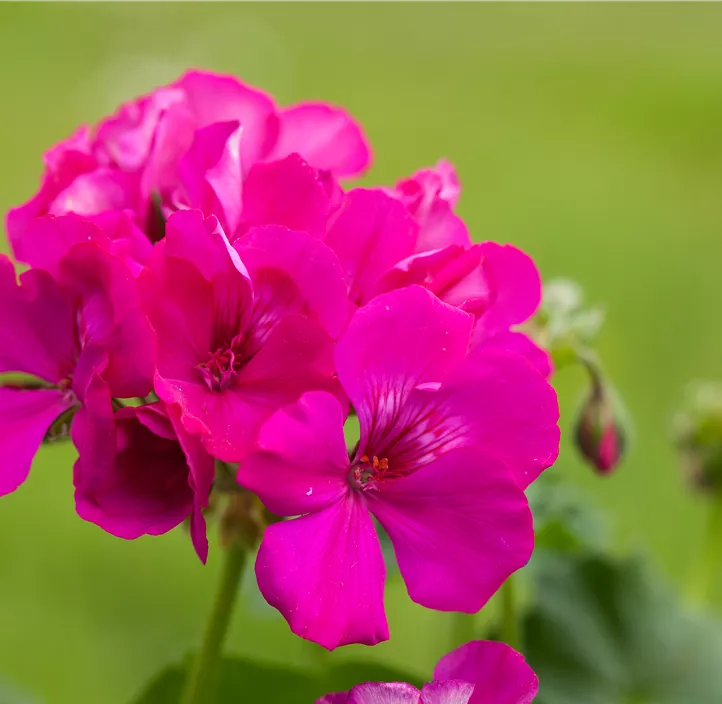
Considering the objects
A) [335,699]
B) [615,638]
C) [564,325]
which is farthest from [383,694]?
[615,638]

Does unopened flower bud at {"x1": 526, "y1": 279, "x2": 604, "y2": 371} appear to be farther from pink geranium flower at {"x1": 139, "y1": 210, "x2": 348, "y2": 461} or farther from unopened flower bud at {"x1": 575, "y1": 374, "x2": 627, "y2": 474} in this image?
pink geranium flower at {"x1": 139, "y1": 210, "x2": 348, "y2": 461}

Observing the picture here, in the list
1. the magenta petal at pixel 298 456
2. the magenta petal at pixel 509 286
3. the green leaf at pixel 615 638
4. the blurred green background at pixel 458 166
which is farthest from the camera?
the blurred green background at pixel 458 166

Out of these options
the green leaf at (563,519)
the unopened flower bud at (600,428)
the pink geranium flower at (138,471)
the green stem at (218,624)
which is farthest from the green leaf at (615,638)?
the pink geranium flower at (138,471)

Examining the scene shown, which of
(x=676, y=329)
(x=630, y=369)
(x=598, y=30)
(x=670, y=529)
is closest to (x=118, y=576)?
(x=670, y=529)

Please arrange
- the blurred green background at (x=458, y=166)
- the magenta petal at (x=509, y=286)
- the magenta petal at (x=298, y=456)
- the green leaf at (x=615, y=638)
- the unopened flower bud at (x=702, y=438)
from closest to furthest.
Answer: the magenta petal at (x=298, y=456), the magenta petal at (x=509, y=286), the green leaf at (x=615, y=638), the unopened flower bud at (x=702, y=438), the blurred green background at (x=458, y=166)

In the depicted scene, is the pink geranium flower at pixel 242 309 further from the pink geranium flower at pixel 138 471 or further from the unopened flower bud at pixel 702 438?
the unopened flower bud at pixel 702 438

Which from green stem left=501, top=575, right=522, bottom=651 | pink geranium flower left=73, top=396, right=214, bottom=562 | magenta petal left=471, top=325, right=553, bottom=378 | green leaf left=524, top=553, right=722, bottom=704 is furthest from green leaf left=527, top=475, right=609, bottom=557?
pink geranium flower left=73, top=396, right=214, bottom=562
